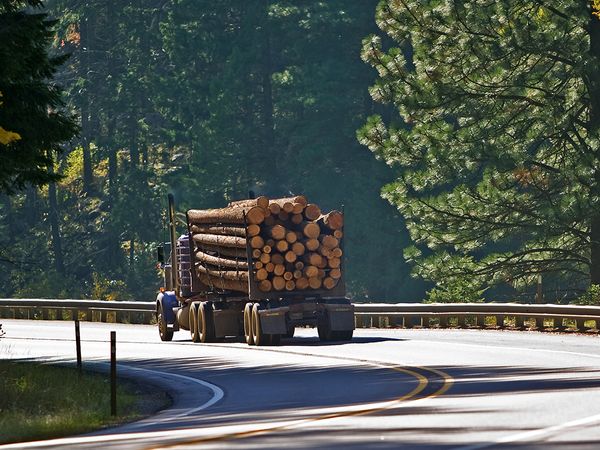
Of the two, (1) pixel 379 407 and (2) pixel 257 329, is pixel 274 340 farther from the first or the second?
(1) pixel 379 407

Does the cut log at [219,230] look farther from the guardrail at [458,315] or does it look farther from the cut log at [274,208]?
the guardrail at [458,315]

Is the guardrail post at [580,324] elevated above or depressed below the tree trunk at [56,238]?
below

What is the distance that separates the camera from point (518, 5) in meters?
45.7

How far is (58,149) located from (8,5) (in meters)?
2.41

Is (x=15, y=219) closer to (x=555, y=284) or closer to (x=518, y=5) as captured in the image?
(x=555, y=284)

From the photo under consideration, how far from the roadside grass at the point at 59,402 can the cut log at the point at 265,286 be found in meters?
5.04

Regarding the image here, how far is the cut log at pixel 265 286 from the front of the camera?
1328 inches

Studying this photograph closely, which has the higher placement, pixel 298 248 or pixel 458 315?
pixel 298 248

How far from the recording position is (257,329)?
33781 millimetres

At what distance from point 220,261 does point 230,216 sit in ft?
4.89

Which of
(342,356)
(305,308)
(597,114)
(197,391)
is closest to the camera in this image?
(197,391)

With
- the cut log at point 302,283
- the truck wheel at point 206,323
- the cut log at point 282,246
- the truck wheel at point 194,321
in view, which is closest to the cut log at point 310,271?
the cut log at point 302,283

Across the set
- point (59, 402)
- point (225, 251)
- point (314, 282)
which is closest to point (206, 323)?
point (225, 251)

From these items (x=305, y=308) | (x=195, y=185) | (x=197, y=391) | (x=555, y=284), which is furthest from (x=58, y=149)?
(x=195, y=185)
